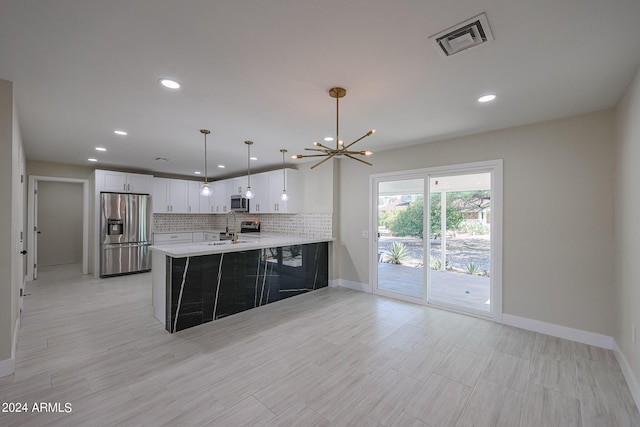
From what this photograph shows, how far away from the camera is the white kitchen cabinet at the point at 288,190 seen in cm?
559

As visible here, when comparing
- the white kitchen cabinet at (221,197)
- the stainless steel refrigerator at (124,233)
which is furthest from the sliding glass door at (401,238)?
the stainless steel refrigerator at (124,233)

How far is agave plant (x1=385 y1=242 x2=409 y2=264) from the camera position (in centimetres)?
457

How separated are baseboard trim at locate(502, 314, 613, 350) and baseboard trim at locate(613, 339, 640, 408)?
106mm

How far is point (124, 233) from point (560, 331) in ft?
25.2

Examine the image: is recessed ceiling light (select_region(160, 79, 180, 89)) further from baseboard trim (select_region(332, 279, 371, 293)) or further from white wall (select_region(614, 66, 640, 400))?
baseboard trim (select_region(332, 279, 371, 293))

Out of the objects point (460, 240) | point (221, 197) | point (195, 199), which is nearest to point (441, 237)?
point (460, 240)

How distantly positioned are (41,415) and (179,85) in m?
2.61

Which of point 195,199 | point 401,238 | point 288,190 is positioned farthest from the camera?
point 195,199

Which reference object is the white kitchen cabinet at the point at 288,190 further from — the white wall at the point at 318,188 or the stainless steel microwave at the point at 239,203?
the stainless steel microwave at the point at 239,203

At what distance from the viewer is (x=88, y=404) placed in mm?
1969

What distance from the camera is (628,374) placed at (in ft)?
7.43

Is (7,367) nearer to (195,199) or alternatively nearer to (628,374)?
(628,374)

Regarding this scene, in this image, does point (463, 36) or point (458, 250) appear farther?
point (458, 250)

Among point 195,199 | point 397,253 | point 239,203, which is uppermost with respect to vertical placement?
Answer: point 195,199
